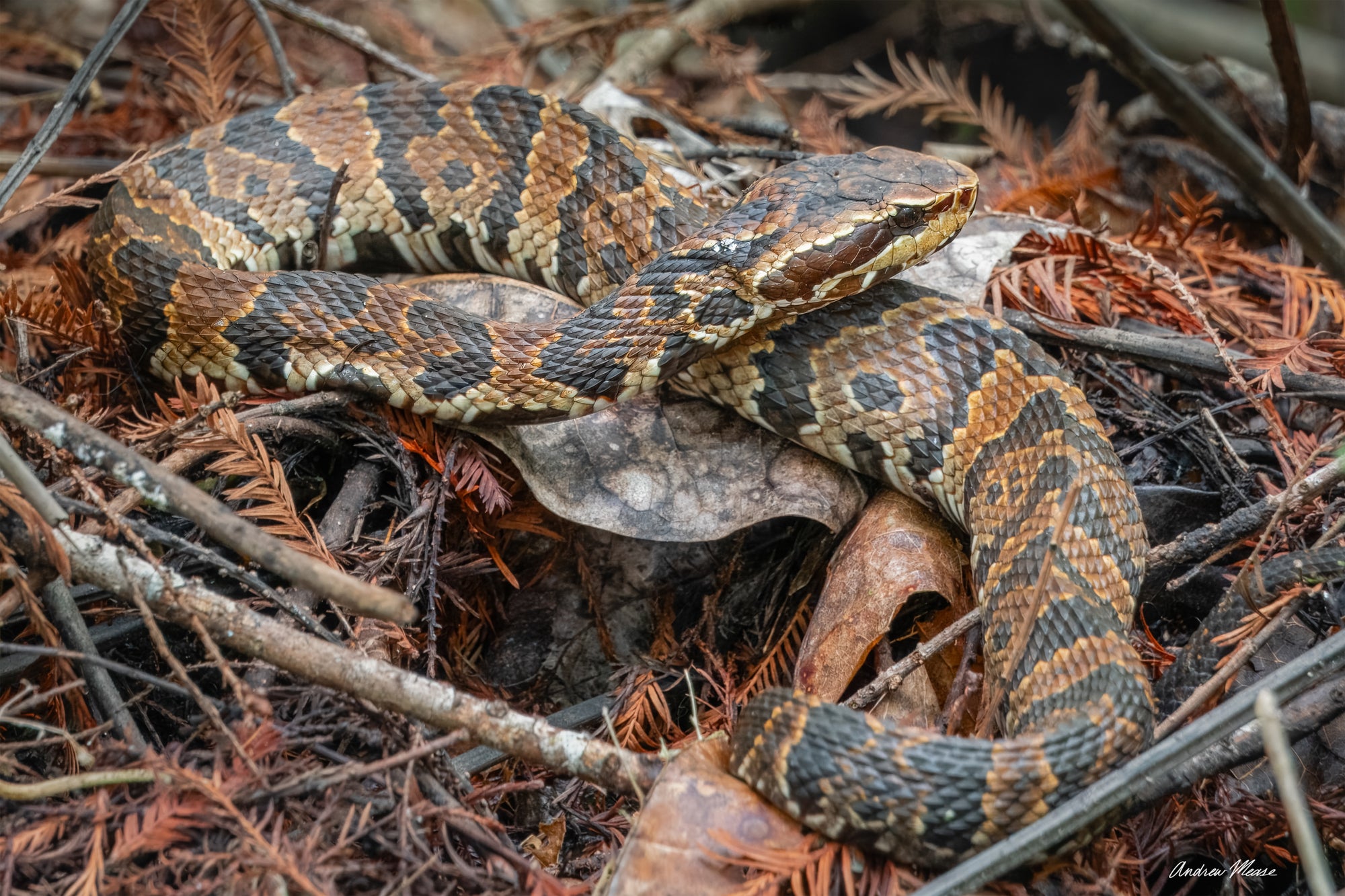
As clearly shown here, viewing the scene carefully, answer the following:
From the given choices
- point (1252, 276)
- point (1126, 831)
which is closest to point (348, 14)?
point (1252, 276)

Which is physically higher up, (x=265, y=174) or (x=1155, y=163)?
(x=265, y=174)

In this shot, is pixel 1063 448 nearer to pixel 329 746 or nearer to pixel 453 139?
pixel 329 746

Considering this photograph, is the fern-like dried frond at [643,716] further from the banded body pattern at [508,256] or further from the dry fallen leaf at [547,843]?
the banded body pattern at [508,256]

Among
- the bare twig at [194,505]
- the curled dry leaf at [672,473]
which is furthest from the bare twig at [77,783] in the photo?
the curled dry leaf at [672,473]

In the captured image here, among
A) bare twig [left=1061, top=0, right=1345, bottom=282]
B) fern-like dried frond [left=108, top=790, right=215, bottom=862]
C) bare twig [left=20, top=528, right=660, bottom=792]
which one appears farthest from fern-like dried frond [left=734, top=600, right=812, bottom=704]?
bare twig [left=1061, top=0, right=1345, bottom=282]

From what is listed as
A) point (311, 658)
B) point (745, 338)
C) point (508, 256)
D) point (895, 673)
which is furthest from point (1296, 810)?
point (508, 256)

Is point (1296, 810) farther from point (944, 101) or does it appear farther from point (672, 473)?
point (944, 101)

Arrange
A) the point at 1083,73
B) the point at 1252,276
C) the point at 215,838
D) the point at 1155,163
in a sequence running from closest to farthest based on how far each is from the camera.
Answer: the point at 215,838, the point at 1252,276, the point at 1155,163, the point at 1083,73
